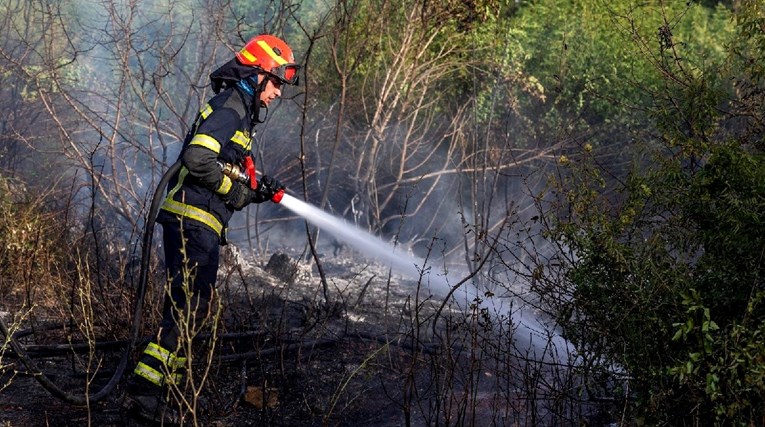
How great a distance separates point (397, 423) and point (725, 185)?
7.23 feet

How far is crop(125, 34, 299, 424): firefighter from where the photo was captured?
464cm

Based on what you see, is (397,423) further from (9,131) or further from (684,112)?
(9,131)

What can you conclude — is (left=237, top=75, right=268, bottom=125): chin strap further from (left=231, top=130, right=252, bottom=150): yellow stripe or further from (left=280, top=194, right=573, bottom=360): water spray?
(left=280, top=194, right=573, bottom=360): water spray

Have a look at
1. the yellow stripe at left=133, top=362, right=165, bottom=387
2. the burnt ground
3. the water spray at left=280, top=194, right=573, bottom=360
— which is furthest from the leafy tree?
the yellow stripe at left=133, top=362, right=165, bottom=387

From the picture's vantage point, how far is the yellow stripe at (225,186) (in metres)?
4.79

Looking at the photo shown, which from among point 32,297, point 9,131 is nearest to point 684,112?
point 32,297

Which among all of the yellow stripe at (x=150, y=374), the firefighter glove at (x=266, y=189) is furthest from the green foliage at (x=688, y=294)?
the yellow stripe at (x=150, y=374)

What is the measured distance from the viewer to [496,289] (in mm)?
10055

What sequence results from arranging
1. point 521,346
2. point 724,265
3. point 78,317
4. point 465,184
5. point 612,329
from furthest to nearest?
1. point 465,184
2. point 521,346
3. point 78,317
4. point 612,329
5. point 724,265

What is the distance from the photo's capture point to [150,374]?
4.64 metres

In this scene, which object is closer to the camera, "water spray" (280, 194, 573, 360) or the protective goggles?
"water spray" (280, 194, 573, 360)

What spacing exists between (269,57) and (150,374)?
1.92 meters

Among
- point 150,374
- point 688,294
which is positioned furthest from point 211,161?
→ point 688,294

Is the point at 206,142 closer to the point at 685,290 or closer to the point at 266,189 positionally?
the point at 266,189
